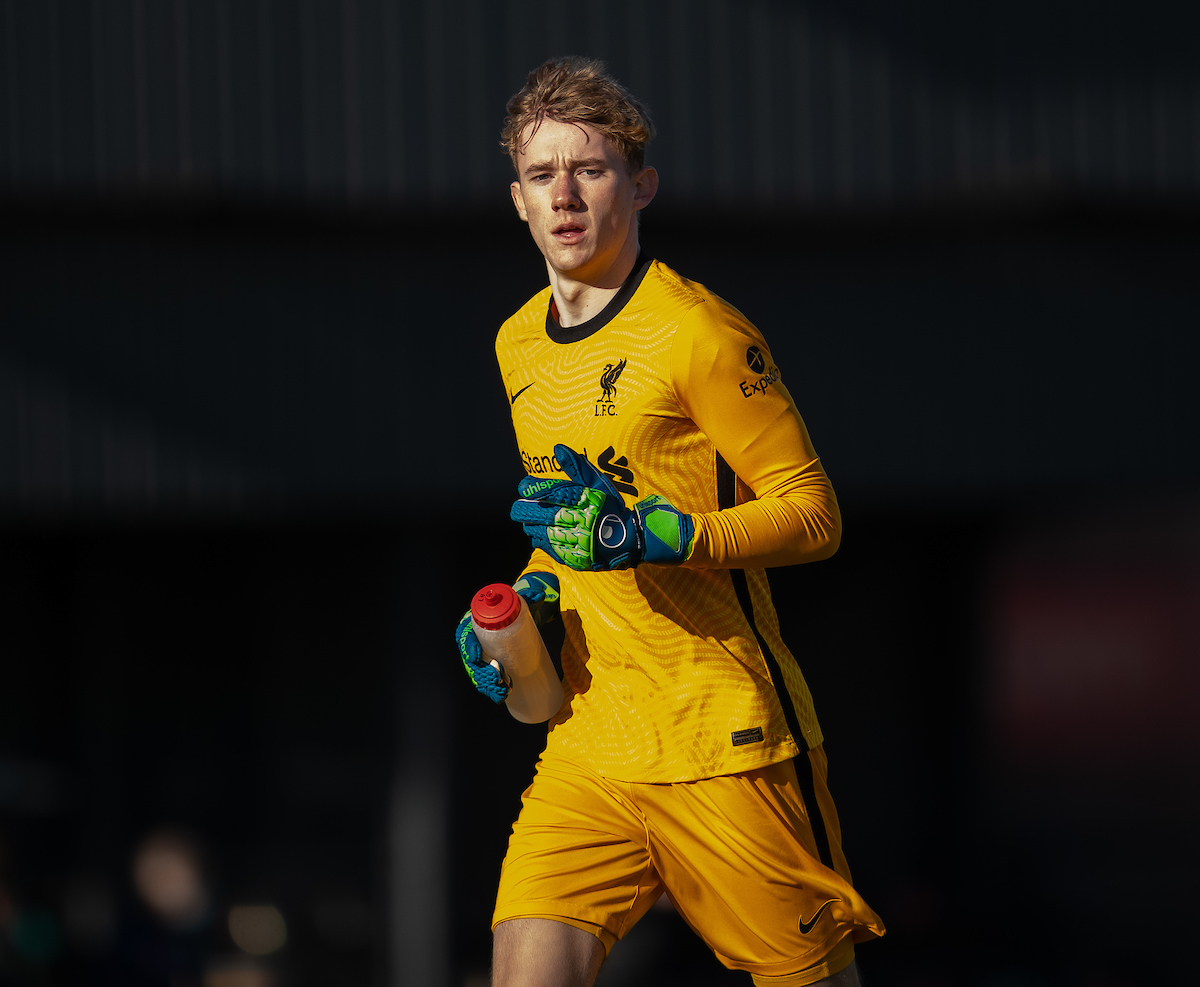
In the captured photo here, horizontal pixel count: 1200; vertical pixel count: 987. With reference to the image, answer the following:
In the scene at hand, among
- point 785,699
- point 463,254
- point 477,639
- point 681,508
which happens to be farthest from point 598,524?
point 463,254

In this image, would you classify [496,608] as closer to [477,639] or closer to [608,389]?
[477,639]

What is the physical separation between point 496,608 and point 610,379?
529 mm

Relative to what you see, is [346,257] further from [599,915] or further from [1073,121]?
[599,915]

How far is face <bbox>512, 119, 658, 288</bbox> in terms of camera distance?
2842 mm

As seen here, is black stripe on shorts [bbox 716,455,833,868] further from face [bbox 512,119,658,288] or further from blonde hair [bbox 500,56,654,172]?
blonde hair [bbox 500,56,654,172]

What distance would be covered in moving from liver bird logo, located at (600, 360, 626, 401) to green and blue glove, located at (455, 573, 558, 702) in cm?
49

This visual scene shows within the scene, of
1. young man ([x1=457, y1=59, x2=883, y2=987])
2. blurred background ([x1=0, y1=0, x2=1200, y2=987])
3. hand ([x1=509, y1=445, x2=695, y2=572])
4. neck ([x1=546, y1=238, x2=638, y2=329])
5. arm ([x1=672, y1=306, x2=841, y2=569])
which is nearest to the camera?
hand ([x1=509, y1=445, x2=695, y2=572])

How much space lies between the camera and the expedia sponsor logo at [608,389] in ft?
9.11

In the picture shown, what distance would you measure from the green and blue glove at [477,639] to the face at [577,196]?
27.6 inches

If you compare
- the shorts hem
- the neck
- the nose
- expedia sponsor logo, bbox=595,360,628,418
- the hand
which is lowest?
the shorts hem

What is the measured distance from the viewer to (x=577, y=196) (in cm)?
284

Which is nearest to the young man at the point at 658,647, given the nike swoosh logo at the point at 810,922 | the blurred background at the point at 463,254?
the nike swoosh logo at the point at 810,922

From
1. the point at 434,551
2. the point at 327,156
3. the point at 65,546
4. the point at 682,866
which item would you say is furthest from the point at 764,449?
the point at 65,546

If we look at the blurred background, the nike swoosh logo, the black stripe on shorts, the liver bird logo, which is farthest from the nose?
the blurred background
